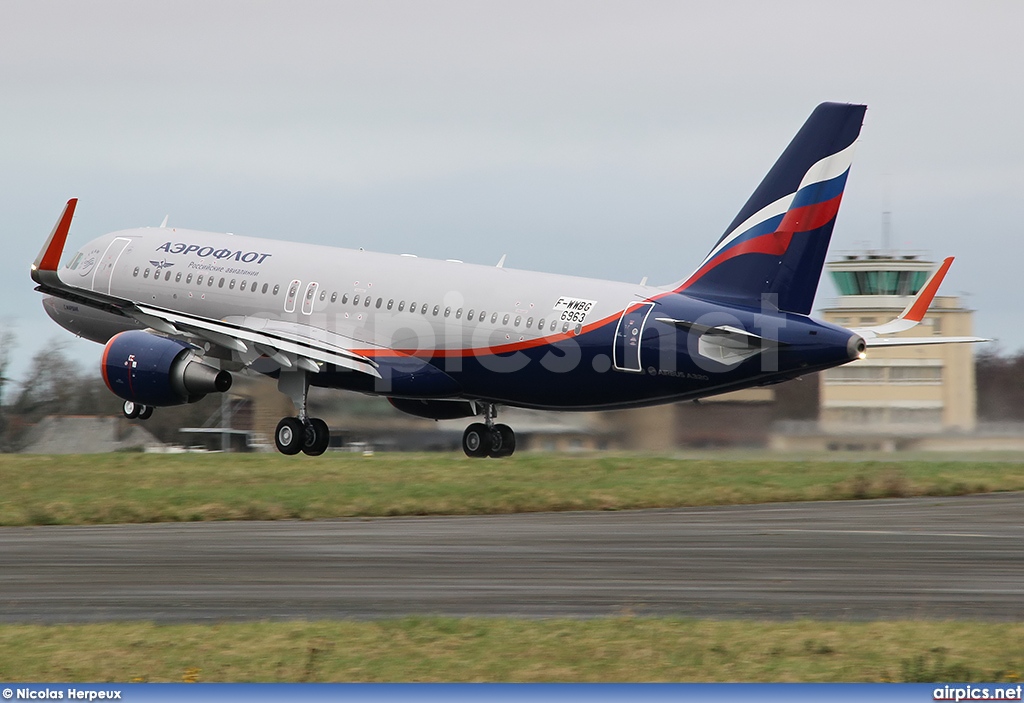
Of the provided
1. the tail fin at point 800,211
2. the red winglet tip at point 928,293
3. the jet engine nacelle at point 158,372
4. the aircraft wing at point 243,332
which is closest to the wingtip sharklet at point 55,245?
the aircraft wing at point 243,332

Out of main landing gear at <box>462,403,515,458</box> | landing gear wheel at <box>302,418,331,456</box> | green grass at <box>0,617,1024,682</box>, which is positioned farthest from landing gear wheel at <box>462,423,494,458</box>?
green grass at <box>0,617,1024,682</box>

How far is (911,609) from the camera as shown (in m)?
17.2

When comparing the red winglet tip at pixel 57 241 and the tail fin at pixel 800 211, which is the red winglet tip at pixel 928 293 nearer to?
the tail fin at pixel 800 211

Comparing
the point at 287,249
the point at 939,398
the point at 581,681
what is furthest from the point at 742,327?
the point at 939,398

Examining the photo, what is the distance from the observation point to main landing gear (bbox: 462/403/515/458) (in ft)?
136

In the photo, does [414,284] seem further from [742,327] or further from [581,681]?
[581,681]

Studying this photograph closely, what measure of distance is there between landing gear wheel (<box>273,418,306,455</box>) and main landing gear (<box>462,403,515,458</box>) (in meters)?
4.38

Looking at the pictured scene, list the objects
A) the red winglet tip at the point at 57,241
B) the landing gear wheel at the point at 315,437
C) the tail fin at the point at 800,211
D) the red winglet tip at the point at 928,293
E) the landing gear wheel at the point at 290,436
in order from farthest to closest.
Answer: the landing gear wheel at the point at 315,437 < the landing gear wheel at the point at 290,436 < the red winglet tip at the point at 57,241 < the tail fin at the point at 800,211 < the red winglet tip at the point at 928,293

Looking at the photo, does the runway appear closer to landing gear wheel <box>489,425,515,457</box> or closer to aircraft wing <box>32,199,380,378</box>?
aircraft wing <box>32,199,380,378</box>

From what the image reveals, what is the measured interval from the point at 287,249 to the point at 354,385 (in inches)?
172

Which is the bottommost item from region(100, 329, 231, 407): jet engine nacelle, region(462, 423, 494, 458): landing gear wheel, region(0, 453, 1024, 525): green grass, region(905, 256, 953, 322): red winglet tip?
region(0, 453, 1024, 525): green grass

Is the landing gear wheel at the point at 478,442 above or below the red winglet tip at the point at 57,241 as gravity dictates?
below

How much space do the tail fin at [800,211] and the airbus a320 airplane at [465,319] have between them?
0.13 ft

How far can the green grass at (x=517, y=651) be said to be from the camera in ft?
44.9
